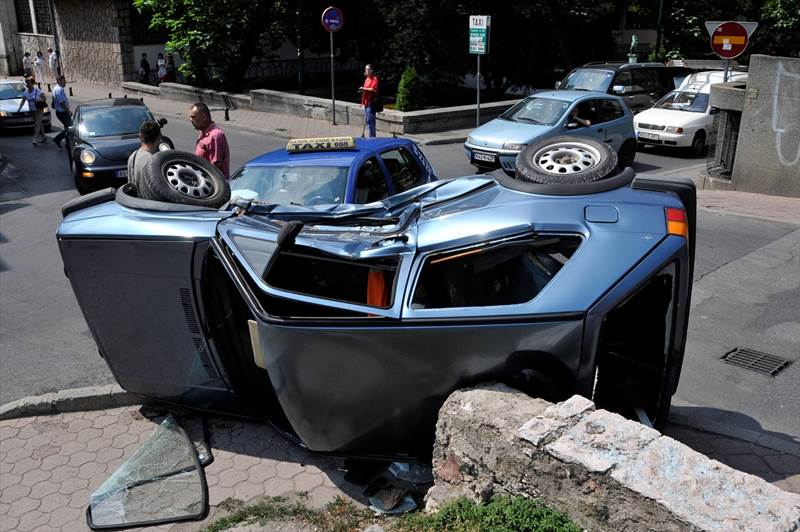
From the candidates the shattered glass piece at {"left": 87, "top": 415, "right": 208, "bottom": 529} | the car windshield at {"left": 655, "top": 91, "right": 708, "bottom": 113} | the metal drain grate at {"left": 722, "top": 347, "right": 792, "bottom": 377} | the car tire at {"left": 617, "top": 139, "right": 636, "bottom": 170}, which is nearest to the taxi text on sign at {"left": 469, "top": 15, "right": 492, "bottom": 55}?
the car windshield at {"left": 655, "top": 91, "right": 708, "bottom": 113}

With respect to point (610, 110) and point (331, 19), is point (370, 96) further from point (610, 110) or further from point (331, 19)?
point (610, 110)

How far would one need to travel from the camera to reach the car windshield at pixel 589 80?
1986 centimetres

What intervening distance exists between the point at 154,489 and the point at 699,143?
16.3m

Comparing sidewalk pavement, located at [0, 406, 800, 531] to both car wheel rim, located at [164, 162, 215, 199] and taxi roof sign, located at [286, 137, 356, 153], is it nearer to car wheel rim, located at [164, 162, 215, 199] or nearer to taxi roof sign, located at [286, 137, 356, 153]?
car wheel rim, located at [164, 162, 215, 199]

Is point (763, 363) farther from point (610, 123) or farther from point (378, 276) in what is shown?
point (610, 123)

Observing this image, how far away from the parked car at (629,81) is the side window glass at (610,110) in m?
4.09

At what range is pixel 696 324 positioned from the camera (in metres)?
7.68

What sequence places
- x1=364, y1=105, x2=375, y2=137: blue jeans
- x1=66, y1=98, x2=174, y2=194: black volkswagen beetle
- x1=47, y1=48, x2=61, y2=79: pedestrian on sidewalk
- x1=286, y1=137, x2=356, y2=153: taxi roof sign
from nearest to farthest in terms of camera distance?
x1=286, y1=137, x2=356, y2=153: taxi roof sign
x1=66, y1=98, x2=174, y2=194: black volkswagen beetle
x1=364, y1=105, x2=375, y2=137: blue jeans
x1=47, y1=48, x2=61, y2=79: pedestrian on sidewalk

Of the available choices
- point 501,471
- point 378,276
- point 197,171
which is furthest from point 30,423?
point 501,471

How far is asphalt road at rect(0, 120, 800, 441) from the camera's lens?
6.20 m

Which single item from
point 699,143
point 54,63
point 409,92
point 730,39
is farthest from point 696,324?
point 54,63

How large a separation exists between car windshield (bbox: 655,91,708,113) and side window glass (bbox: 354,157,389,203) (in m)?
12.7

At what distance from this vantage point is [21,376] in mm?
7047

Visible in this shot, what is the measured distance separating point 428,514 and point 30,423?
3789 millimetres
